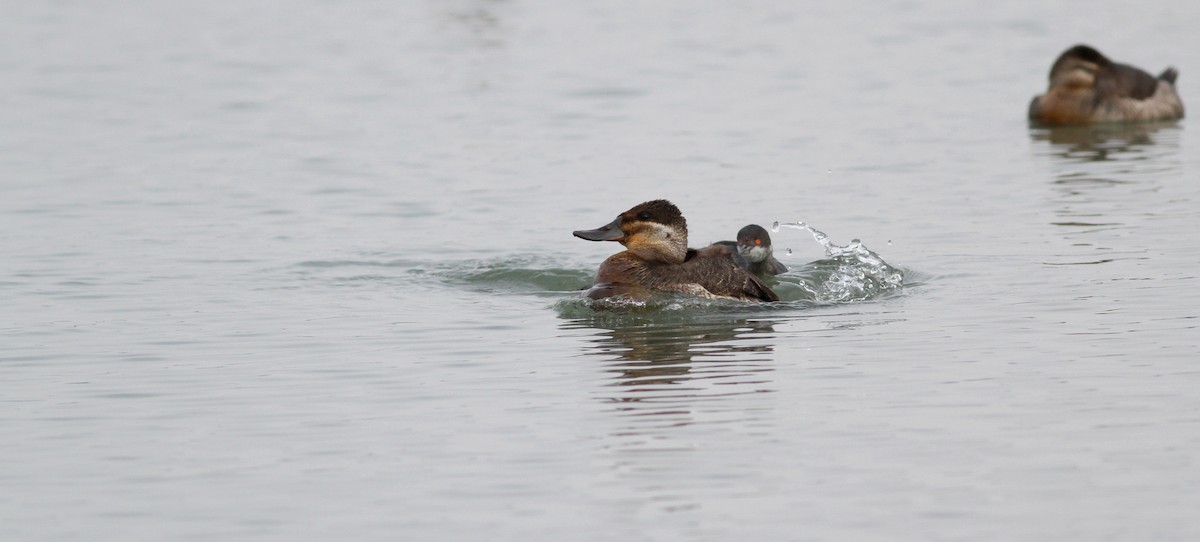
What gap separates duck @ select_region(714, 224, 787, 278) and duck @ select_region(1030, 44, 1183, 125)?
33.0 ft

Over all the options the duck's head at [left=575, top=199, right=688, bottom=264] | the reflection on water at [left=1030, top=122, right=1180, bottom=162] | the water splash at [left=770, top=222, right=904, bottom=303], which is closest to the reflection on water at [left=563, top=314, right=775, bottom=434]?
the duck's head at [left=575, top=199, right=688, bottom=264]

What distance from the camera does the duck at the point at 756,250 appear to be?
1479 centimetres

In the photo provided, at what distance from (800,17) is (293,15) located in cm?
996

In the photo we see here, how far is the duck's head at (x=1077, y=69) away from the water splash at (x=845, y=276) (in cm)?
945

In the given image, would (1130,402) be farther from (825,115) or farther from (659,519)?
(825,115)

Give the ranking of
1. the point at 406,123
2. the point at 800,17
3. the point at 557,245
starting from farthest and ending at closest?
1. the point at 800,17
2. the point at 406,123
3. the point at 557,245

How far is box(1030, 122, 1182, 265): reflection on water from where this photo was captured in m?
15.7

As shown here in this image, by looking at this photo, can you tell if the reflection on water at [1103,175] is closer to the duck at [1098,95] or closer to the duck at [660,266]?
the duck at [1098,95]

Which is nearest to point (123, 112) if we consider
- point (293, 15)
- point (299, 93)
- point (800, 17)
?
point (299, 93)

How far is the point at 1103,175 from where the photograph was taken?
20.0 meters

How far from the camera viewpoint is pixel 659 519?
8.00 m

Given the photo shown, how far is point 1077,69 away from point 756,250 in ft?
36.3

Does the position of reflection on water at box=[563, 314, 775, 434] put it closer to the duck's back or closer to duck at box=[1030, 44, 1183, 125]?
the duck's back

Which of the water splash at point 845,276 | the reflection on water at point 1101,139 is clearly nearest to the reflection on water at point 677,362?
the water splash at point 845,276
